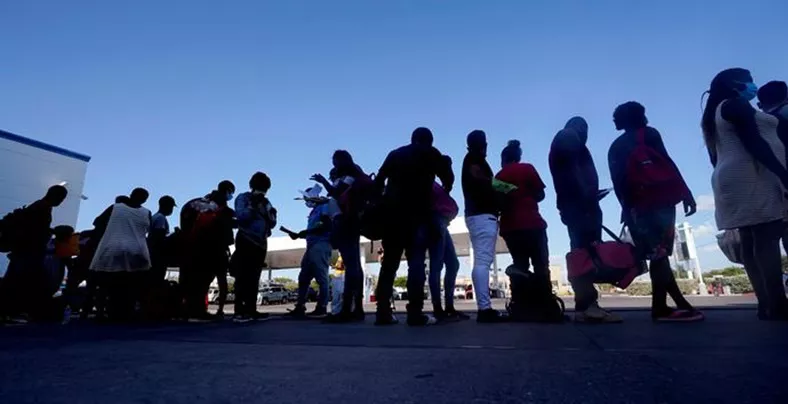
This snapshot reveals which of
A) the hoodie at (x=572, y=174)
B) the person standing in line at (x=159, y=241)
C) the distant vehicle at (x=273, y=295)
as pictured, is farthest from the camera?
the distant vehicle at (x=273, y=295)

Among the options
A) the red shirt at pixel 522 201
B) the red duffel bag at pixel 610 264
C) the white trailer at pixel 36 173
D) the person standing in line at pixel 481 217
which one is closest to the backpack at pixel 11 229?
the person standing in line at pixel 481 217

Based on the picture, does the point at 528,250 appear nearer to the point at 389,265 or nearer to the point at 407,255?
the point at 407,255

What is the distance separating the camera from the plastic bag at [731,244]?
11.5 ft

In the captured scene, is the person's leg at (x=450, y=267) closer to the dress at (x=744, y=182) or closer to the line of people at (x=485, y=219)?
the line of people at (x=485, y=219)

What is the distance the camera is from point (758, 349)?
5.00 feet

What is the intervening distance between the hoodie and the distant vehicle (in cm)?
2575

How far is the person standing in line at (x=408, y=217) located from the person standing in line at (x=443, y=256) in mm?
229

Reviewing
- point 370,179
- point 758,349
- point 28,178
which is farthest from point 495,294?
point 758,349

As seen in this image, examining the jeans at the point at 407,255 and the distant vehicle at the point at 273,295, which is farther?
the distant vehicle at the point at 273,295

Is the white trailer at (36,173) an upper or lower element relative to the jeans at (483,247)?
upper

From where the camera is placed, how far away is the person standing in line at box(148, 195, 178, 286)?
5703mm

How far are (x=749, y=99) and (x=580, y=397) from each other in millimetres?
3465

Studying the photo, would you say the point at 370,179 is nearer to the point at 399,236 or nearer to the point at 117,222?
the point at 399,236

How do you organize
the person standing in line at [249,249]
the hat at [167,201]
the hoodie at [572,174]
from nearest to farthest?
the hoodie at [572,174], the person standing in line at [249,249], the hat at [167,201]
